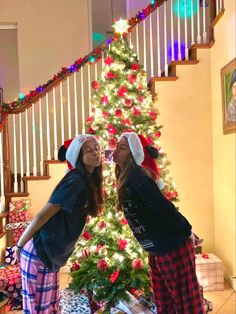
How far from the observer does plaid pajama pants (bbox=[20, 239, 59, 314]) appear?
181cm

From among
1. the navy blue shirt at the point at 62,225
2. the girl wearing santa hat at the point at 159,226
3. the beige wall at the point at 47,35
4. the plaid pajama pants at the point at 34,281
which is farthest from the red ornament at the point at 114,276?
the beige wall at the point at 47,35

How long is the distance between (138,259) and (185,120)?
1.88 metres

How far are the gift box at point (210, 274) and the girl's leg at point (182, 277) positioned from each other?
1536 millimetres

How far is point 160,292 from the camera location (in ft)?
6.91

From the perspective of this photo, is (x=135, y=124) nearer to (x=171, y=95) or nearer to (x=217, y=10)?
(x=171, y=95)

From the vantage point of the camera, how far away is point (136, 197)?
1822mm

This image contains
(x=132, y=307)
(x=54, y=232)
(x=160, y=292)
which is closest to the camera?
(x=54, y=232)

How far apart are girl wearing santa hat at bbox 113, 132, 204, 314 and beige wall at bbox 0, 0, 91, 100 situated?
13.3ft

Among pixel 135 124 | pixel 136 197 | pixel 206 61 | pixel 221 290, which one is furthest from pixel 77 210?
pixel 206 61

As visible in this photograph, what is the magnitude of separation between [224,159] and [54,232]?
238 cm

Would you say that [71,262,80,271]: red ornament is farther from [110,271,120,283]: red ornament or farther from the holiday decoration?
the holiday decoration

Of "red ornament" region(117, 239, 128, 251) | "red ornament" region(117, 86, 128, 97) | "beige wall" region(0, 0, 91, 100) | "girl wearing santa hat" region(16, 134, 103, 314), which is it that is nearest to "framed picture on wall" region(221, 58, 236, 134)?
"red ornament" region(117, 86, 128, 97)

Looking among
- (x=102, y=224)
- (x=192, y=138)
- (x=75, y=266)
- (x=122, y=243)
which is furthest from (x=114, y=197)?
(x=192, y=138)

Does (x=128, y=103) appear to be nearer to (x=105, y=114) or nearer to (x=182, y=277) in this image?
(x=105, y=114)
